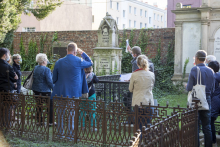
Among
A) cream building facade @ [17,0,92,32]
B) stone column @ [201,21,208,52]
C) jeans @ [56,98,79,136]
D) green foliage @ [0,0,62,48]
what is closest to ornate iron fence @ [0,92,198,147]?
jeans @ [56,98,79,136]

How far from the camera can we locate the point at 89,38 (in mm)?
18000

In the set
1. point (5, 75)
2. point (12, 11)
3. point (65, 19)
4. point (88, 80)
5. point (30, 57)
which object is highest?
point (65, 19)

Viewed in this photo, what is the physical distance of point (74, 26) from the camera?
29969mm

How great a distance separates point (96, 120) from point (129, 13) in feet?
157

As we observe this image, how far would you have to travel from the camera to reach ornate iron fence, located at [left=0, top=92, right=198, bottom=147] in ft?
12.7

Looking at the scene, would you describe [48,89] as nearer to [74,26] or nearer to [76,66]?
[76,66]

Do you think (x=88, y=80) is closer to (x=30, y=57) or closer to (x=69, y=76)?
(x=69, y=76)

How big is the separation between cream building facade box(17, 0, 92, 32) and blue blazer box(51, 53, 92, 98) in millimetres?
20783

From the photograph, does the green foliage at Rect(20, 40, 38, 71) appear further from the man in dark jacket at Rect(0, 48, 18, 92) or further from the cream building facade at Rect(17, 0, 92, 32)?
the man in dark jacket at Rect(0, 48, 18, 92)

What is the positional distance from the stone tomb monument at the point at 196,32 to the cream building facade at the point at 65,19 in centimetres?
1598

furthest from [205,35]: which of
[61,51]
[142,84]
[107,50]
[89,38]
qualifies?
[61,51]

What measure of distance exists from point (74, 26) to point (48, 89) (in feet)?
78.4

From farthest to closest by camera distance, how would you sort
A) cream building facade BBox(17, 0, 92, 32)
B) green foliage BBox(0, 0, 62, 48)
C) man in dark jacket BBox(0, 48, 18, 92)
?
cream building facade BBox(17, 0, 92, 32)
green foliage BBox(0, 0, 62, 48)
man in dark jacket BBox(0, 48, 18, 92)

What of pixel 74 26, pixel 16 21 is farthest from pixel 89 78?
pixel 74 26
